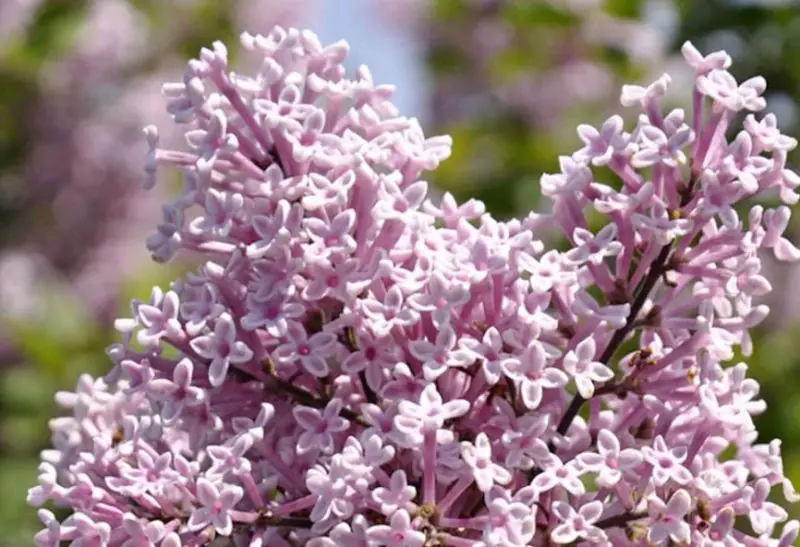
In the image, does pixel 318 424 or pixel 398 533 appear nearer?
pixel 398 533

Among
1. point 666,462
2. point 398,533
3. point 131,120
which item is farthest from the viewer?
point 131,120

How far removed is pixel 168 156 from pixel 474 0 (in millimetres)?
5141

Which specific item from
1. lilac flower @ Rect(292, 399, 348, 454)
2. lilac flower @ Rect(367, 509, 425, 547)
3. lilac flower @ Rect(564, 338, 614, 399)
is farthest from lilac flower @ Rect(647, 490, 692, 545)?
lilac flower @ Rect(292, 399, 348, 454)

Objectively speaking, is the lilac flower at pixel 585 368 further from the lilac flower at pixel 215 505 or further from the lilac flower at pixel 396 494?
the lilac flower at pixel 215 505

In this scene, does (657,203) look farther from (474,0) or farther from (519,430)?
(474,0)

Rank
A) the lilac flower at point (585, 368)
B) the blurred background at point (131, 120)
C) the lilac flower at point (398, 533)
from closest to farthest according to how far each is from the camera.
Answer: the lilac flower at point (398, 533), the lilac flower at point (585, 368), the blurred background at point (131, 120)

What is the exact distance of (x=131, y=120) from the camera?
22.3 feet

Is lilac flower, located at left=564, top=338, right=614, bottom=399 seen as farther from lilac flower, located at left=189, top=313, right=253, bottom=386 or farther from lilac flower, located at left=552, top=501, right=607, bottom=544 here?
lilac flower, located at left=189, top=313, right=253, bottom=386

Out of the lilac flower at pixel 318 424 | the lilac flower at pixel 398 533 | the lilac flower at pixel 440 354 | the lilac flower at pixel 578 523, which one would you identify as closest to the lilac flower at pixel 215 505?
the lilac flower at pixel 318 424

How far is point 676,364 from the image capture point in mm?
2066

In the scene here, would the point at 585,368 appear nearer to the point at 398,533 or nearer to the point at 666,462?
the point at 666,462

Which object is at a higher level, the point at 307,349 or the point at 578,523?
the point at 307,349

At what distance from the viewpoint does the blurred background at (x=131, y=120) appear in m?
5.24

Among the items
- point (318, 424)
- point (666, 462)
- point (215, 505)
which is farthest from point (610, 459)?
point (215, 505)
